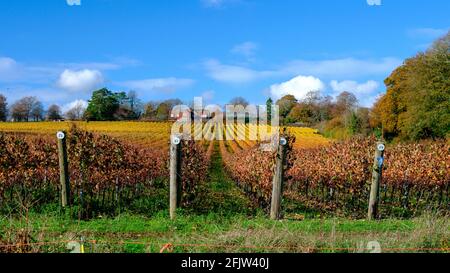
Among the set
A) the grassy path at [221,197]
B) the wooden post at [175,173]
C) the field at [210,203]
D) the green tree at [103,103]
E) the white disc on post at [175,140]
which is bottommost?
the grassy path at [221,197]

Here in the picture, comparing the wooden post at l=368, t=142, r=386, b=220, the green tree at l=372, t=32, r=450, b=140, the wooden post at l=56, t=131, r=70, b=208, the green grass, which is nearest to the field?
the green grass

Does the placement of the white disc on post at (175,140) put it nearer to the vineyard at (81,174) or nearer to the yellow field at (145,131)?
the vineyard at (81,174)

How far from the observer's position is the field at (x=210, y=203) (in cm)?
560

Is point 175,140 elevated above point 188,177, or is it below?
above

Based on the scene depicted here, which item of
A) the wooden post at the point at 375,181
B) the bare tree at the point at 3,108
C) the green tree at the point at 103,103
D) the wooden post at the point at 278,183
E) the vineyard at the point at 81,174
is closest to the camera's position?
the wooden post at the point at 278,183

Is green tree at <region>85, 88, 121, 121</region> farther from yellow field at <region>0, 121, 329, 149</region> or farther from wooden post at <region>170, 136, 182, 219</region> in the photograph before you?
wooden post at <region>170, 136, 182, 219</region>

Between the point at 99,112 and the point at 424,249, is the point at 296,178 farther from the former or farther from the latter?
the point at 99,112

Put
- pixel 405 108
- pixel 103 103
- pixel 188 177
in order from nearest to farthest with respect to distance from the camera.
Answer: pixel 188 177
pixel 103 103
pixel 405 108

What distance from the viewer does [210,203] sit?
12273 millimetres

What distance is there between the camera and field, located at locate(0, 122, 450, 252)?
5602 millimetres

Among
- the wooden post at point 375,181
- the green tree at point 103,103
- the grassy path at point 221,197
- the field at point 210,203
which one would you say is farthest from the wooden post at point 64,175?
the green tree at point 103,103

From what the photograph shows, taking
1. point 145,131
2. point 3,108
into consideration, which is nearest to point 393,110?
point 145,131

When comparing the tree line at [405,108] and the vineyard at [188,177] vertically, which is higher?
the tree line at [405,108]

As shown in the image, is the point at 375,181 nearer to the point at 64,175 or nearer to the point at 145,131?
the point at 64,175
